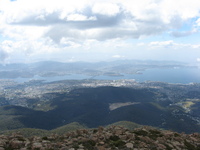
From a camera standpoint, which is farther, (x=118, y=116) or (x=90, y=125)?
(x=118, y=116)

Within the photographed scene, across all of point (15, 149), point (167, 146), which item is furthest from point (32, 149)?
point (167, 146)

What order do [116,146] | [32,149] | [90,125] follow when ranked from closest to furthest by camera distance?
[32,149]
[116,146]
[90,125]

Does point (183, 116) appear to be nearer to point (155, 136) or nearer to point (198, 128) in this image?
point (198, 128)

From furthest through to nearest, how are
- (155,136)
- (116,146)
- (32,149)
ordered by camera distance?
(155,136) → (116,146) → (32,149)

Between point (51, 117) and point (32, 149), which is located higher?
point (32, 149)

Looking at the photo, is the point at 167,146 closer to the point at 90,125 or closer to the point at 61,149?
the point at 61,149

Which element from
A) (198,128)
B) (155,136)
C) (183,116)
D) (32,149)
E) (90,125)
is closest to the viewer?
(32,149)

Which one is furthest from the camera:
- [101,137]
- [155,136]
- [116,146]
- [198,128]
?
[198,128]

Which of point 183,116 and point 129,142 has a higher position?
point 129,142

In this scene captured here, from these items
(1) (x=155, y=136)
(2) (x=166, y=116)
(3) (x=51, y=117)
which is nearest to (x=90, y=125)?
(3) (x=51, y=117)
